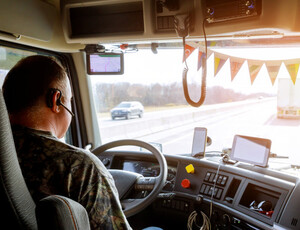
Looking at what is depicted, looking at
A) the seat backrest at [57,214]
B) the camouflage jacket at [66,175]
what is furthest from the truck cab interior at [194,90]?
the seat backrest at [57,214]

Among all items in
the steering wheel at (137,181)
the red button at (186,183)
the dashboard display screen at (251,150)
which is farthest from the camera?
the red button at (186,183)

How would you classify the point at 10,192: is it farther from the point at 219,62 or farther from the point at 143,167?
the point at 219,62

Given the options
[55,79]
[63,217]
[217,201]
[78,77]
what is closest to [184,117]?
[78,77]

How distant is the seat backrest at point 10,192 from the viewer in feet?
2.43

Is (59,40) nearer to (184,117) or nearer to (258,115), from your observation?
(184,117)

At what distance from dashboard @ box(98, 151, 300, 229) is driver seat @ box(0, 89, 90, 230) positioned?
1405 millimetres

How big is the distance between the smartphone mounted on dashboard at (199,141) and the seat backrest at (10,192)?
1.81 metres

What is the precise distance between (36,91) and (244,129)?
2232mm

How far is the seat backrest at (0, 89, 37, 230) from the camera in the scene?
0.74 metres

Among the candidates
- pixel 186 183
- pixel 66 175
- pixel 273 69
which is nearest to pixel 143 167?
pixel 186 183

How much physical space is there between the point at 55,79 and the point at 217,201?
1.48 m

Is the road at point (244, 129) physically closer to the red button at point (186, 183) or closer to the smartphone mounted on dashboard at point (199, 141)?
the smartphone mounted on dashboard at point (199, 141)

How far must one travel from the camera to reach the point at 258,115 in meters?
3.21

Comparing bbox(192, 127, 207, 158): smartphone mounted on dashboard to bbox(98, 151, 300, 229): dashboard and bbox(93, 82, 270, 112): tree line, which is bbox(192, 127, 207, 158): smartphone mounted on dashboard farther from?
bbox(93, 82, 270, 112): tree line
